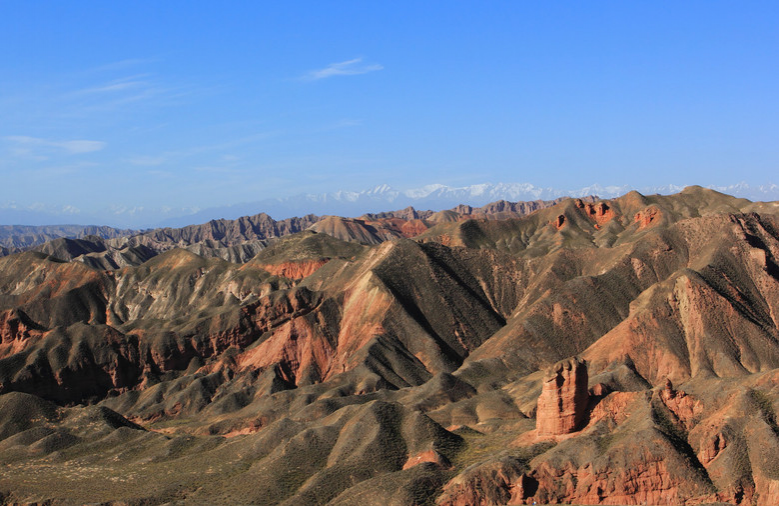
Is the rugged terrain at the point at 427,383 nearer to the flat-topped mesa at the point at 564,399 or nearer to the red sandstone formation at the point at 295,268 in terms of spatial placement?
the flat-topped mesa at the point at 564,399

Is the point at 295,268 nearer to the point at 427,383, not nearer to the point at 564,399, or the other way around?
the point at 427,383

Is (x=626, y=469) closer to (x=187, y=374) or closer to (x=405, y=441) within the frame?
(x=405, y=441)

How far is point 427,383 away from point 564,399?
137ft

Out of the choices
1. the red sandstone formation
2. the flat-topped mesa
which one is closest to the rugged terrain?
the flat-topped mesa

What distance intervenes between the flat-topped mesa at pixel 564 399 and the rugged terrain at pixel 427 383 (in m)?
0.19

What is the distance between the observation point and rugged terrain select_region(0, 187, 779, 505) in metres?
64.4

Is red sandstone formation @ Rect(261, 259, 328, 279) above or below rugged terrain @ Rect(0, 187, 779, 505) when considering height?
above

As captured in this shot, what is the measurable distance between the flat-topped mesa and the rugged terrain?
0.62 feet

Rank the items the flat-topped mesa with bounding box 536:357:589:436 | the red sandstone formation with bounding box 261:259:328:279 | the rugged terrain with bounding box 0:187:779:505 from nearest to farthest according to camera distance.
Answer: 1. the rugged terrain with bounding box 0:187:779:505
2. the flat-topped mesa with bounding box 536:357:589:436
3. the red sandstone formation with bounding box 261:259:328:279

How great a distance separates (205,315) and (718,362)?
90.8 meters

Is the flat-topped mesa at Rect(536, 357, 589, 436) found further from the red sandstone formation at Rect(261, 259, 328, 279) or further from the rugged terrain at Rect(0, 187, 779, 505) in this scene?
the red sandstone formation at Rect(261, 259, 328, 279)

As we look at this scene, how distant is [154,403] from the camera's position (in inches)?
5128

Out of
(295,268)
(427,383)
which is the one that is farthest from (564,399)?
(295,268)

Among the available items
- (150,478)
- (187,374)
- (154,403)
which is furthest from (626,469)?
(187,374)
